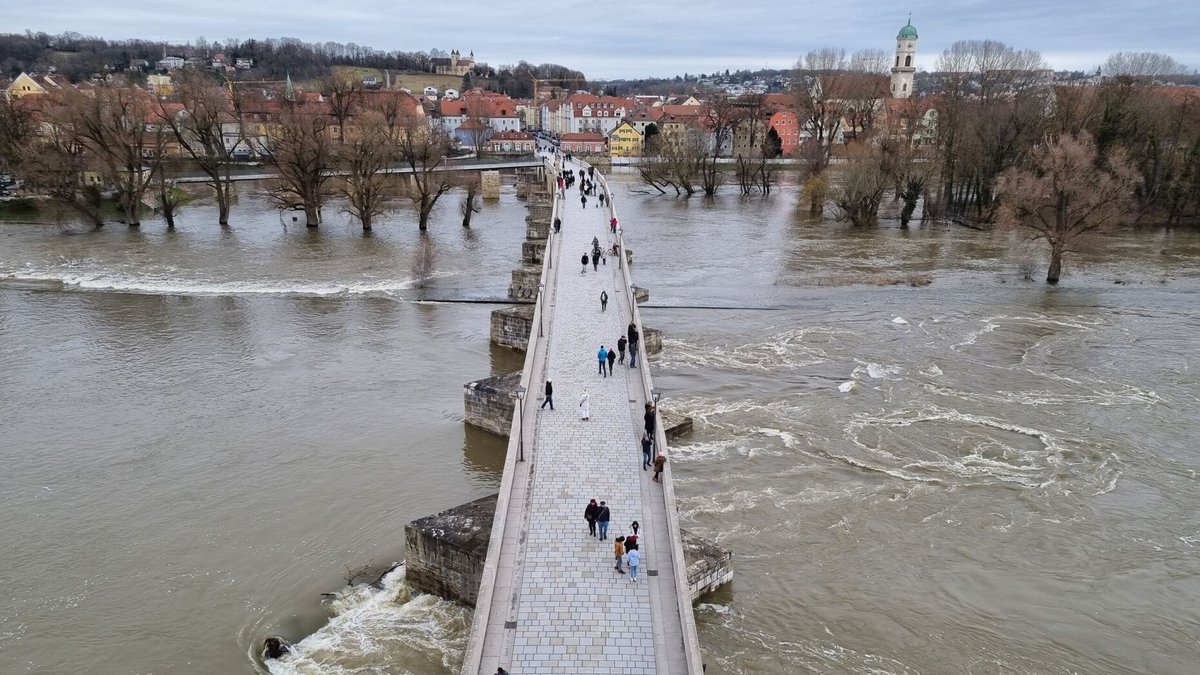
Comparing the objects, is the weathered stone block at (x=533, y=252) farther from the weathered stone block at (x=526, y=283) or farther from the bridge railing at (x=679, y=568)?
the bridge railing at (x=679, y=568)

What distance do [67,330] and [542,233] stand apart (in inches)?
815

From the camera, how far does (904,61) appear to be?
10631 centimetres

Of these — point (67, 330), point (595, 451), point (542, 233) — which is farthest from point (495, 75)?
point (595, 451)

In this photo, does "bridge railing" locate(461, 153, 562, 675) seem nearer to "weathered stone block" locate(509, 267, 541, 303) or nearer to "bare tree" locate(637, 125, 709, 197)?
"weathered stone block" locate(509, 267, 541, 303)

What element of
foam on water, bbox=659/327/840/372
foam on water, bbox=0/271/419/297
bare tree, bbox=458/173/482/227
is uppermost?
bare tree, bbox=458/173/482/227

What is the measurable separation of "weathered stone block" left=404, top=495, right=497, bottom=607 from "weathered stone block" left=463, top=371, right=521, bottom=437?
183 inches

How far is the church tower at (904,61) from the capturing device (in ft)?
344

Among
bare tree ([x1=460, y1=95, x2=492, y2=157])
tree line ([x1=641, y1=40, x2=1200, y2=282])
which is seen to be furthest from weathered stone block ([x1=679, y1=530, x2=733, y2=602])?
bare tree ([x1=460, y1=95, x2=492, y2=157])

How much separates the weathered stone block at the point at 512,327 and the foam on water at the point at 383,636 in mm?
11145

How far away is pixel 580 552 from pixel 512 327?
41.5 ft

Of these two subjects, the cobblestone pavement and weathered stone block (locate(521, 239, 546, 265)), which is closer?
the cobblestone pavement

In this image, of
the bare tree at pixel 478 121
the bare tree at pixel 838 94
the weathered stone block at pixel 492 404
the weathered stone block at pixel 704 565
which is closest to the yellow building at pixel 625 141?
the bare tree at pixel 478 121

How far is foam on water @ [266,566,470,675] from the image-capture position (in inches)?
400

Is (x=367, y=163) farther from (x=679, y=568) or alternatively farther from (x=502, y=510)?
(x=679, y=568)
